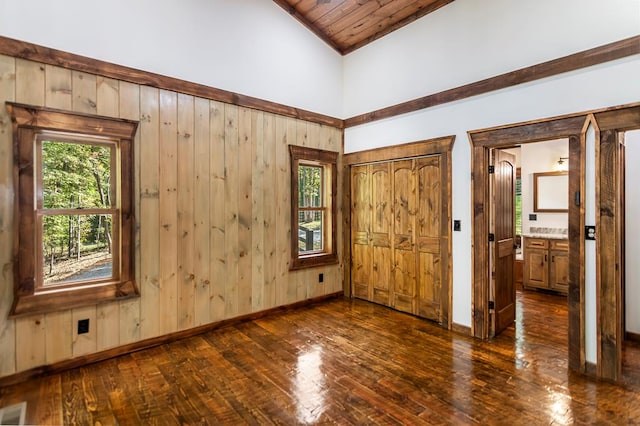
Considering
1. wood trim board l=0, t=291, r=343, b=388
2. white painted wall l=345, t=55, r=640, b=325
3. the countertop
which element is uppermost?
white painted wall l=345, t=55, r=640, b=325

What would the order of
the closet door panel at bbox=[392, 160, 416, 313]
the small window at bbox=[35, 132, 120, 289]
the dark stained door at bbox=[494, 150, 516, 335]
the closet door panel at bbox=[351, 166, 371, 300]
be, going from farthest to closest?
the closet door panel at bbox=[351, 166, 371, 300], the closet door panel at bbox=[392, 160, 416, 313], the dark stained door at bbox=[494, 150, 516, 335], the small window at bbox=[35, 132, 120, 289]

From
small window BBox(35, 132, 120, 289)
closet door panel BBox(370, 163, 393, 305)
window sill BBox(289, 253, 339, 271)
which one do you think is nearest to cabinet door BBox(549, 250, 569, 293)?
closet door panel BBox(370, 163, 393, 305)

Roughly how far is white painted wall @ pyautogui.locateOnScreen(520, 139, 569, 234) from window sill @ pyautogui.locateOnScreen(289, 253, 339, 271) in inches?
146

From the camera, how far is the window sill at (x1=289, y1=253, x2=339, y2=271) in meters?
4.61

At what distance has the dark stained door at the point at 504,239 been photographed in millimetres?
3652

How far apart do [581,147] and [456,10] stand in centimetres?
219

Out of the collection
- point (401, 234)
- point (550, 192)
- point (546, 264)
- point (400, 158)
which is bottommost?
point (546, 264)

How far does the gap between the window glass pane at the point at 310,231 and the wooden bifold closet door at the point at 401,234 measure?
1.77 ft

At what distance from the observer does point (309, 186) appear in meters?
4.96

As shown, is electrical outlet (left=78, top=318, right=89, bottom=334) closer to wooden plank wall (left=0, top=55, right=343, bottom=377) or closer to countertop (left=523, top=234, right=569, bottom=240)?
wooden plank wall (left=0, top=55, right=343, bottom=377)

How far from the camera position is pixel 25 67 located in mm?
2736

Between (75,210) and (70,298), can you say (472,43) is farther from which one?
(70,298)

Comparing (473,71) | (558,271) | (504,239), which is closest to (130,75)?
(473,71)

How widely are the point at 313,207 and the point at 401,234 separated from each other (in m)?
1.39
